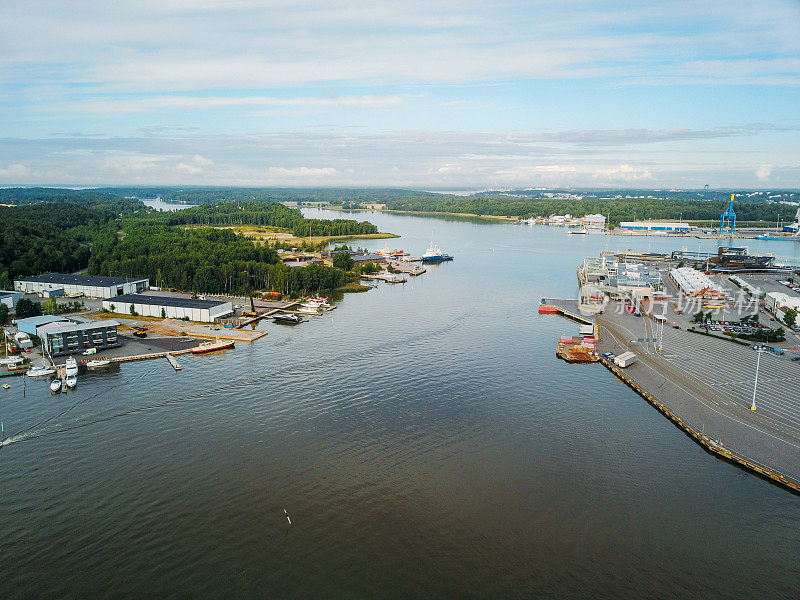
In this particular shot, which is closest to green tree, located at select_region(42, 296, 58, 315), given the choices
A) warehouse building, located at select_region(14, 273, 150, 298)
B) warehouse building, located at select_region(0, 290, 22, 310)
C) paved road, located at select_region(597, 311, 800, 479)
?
warehouse building, located at select_region(0, 290, 22, 310)

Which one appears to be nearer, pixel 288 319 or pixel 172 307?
pixel 172 307

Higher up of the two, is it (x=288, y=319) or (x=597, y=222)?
(x=597, y=222)

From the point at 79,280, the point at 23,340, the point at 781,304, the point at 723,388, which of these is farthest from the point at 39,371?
the point at 781,304

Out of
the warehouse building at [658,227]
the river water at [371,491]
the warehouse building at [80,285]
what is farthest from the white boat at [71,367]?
the warehouse building at [658,227]

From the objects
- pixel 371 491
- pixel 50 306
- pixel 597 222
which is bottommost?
pixel 371 491

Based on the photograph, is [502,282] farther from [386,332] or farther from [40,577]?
[40,577]

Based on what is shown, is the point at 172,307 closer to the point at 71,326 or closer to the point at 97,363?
the point at 71,326

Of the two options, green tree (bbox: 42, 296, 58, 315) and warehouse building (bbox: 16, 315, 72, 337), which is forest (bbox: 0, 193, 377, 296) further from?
warehouse building (bbox: 16, 315, 72, 337)

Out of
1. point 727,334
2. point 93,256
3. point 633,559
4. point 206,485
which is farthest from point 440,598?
point 93,256
